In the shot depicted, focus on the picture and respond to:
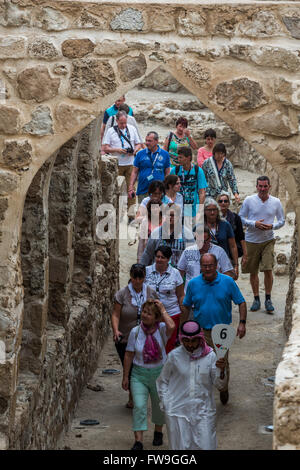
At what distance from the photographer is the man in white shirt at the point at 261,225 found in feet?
33.0

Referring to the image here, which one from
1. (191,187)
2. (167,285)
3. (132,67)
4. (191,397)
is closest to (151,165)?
(191,187)

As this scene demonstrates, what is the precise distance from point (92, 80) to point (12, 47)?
53 cm

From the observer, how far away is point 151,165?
10391mm

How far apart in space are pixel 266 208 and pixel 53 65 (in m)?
4.84

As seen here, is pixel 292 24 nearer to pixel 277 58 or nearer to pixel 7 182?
pixel 277 58

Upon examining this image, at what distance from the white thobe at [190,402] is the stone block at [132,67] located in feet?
6.35

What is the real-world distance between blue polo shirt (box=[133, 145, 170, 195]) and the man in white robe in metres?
4.17

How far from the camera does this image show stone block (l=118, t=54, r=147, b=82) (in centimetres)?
568

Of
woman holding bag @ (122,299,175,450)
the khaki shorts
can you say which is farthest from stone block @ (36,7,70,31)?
the khaki shorts

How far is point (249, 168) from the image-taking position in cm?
1731

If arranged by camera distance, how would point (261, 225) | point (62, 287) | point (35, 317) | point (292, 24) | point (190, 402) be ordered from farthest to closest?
point (261, 225) → point (62, 287) → point (35, 317) → point (190, 402) → point (292, 24)

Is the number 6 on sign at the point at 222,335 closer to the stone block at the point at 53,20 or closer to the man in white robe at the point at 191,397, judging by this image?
the man in white robe at the point at 191,397

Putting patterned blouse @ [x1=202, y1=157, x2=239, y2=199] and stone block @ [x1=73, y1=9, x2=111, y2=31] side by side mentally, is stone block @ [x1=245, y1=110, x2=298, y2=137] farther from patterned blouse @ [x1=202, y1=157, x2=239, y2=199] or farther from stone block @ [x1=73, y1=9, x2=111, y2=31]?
patterned blouse @ [x1=202, y1=157, x2=239, y2=199]

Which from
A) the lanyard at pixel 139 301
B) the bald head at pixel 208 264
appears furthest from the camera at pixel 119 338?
the bald head at pixel 208 264
